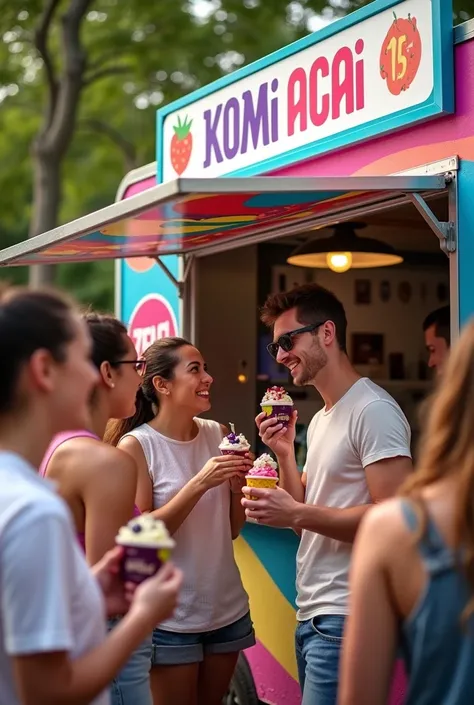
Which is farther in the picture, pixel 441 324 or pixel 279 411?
pixel 441 324

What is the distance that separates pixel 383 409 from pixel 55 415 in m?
2.04

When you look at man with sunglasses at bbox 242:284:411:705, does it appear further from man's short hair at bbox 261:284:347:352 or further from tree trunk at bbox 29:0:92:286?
tree trunk at bbox 29:0:92:286

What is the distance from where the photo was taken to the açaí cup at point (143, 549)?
219cm

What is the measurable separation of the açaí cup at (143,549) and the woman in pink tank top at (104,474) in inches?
35.9

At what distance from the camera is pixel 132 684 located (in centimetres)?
343

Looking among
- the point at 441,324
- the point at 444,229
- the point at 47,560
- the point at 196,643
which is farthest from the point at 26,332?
the point at 441,324

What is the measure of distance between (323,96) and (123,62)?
13572 millimetres

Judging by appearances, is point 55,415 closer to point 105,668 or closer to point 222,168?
point 105,668

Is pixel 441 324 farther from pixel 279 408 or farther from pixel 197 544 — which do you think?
pixel 197 544

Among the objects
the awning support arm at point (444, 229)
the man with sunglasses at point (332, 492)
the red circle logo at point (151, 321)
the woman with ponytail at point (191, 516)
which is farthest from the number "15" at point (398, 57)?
the red circle logo at point (151, 321)

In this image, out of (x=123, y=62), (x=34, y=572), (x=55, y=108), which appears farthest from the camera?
(x=123, y=62)

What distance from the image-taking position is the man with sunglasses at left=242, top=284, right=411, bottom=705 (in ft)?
12.8

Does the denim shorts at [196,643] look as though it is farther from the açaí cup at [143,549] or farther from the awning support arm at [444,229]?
the açaí cup at [143,549]

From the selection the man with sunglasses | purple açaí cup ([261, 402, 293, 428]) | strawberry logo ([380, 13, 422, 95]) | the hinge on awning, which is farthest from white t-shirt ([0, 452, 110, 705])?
the hinge on awning
